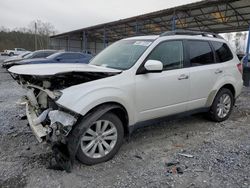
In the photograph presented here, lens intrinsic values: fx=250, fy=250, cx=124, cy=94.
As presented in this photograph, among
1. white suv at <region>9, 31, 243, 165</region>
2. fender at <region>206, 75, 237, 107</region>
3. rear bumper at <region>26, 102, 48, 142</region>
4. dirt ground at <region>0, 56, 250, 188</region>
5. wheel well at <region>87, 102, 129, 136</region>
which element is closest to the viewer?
dirt ground at <region>0, 56, 250, 188</region>

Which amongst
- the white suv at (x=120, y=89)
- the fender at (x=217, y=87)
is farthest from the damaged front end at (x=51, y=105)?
the fender at (x=217, y=87)

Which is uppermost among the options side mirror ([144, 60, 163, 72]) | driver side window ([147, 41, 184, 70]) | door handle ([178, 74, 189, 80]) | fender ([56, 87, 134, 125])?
driver side window ([147, 41, 184, 70])

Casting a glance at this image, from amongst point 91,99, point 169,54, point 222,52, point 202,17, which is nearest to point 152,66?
point 169,54

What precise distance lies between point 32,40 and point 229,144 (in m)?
65.4

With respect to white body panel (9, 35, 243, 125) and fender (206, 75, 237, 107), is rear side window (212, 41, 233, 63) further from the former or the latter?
fender (206, 75, 237, 107)

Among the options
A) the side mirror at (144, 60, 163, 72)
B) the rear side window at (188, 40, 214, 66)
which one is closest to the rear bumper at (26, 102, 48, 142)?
the side mirror at (144, 60, 163, 72)

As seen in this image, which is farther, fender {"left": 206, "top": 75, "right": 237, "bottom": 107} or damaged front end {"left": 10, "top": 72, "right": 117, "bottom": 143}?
fender {"left": 206, "top": 75, "right": 237, "bottom": 107}

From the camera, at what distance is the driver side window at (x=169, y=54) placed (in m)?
4.12

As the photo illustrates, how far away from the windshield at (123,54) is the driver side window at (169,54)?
19cm

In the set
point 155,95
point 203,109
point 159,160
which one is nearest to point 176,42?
point 155,95

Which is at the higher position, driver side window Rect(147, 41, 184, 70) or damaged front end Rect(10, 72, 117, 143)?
driver side window Rect(147, 41, 184, 70)

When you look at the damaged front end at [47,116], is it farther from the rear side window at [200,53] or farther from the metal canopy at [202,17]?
the metal canopy at [202,17]

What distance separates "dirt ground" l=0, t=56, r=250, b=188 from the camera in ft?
10.1

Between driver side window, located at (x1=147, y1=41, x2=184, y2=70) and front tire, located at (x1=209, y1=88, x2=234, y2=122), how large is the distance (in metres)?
1.42
